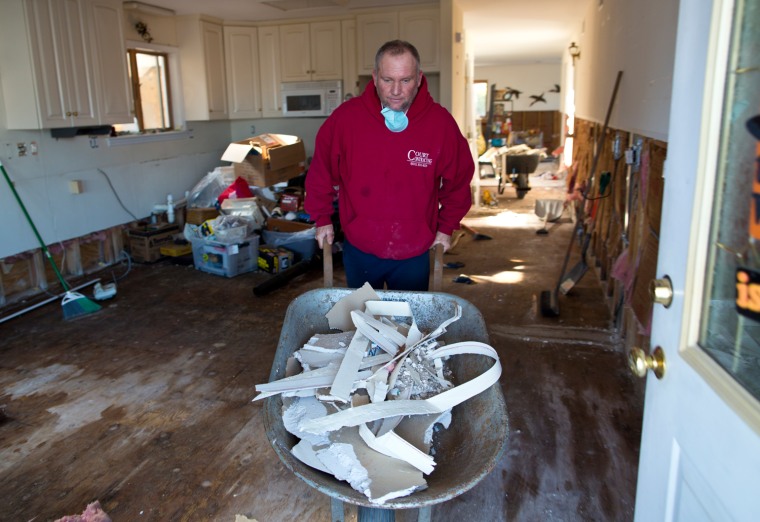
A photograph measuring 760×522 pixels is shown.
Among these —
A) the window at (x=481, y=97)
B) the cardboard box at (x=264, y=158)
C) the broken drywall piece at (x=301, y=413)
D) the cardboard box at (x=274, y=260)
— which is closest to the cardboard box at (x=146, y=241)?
the cardboard box at (x=264, y=158)

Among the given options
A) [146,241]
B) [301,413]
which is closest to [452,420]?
[301,413]

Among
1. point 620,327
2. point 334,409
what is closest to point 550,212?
point 620,327

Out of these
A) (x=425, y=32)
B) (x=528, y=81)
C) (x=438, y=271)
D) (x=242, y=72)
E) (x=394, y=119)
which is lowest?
(x=438, y=271)

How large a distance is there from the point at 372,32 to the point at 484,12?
4.91 feet

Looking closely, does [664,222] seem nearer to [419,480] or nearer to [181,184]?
[419,480]

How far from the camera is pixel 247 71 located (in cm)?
625

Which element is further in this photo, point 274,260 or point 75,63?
point 274,260

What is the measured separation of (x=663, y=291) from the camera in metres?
0.96

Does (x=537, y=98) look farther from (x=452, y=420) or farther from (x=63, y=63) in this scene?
(x=452, y=420)

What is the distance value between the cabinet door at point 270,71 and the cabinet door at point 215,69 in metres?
0.42

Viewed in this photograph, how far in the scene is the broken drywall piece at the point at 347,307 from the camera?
1.78 meters

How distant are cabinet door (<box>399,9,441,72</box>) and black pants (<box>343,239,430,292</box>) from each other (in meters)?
3.87

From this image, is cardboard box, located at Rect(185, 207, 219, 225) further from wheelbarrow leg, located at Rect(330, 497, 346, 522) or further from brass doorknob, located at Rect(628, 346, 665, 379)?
brass doorknob, located at Rect(628, 346, 665, 379)

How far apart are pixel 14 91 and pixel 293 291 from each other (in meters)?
2.33
